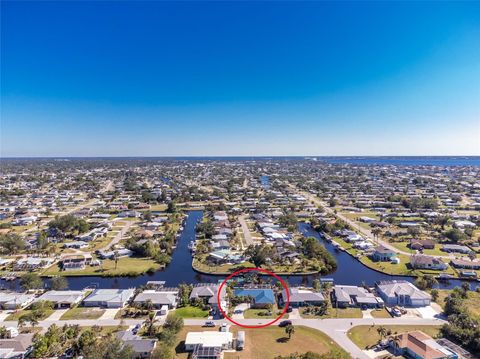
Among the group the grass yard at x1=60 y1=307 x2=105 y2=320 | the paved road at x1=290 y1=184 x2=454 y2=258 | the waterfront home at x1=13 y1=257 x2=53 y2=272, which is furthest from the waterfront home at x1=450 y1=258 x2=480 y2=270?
the waterfront home at x1=13 y1=257 x2=53 y2=272

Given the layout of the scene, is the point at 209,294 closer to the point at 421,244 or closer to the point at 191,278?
the point at 191,278

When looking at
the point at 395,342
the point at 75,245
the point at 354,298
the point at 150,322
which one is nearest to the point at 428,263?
the point at 354,298

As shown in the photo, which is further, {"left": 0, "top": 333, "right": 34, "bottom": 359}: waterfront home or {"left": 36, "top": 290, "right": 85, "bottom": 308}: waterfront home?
{"left": 36, "top": 290, "right": 85, "bottom": 308}: waterfront home

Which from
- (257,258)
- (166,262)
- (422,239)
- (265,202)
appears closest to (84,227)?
(166,262)

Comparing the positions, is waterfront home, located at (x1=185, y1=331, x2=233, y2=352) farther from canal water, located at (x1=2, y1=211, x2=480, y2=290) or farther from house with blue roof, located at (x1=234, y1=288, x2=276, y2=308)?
canal water, located at (x1=2, y1=211, x2=480, y2=290)

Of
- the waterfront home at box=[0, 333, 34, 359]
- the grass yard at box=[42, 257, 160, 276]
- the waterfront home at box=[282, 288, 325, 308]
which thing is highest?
the waterfront home at box=[0, 333, 34, 359]

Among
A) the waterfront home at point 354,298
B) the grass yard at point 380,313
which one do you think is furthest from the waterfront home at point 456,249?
the grass yard at point 380,313

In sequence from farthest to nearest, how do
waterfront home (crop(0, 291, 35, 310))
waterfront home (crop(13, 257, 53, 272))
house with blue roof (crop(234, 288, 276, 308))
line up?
waterfront home (crop(13, 257, 53, 272)), house with blue roof (crop(234, 288, 276, 308)), waterfront home (crop(0, 291, 35, 310))
